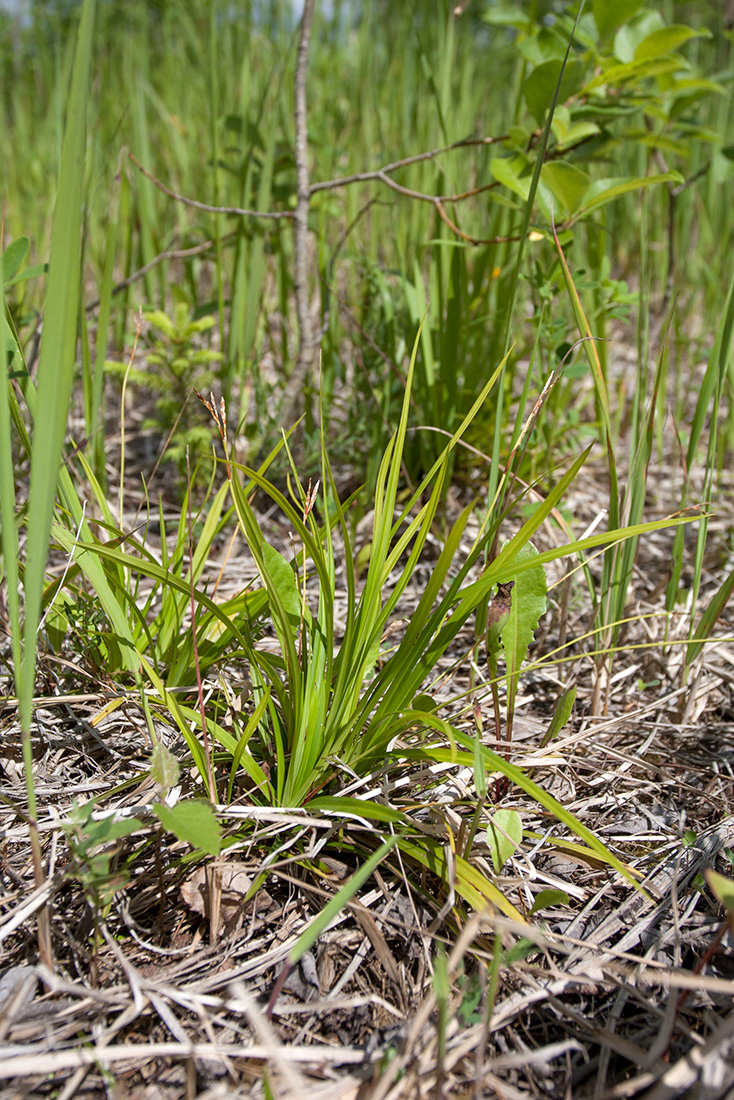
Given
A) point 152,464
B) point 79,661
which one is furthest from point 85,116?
point 152,464

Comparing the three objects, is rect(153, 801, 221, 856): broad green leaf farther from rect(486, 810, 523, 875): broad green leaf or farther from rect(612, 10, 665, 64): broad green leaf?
rect(612, 10, 665, 64): broad green leaf

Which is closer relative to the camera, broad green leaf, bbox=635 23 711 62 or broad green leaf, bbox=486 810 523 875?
broad green leaf, bbox=486 810 523 875

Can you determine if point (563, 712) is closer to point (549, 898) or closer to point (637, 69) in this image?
point (549, 898)

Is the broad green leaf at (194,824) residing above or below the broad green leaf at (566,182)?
below

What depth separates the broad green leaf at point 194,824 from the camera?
23.9 inches

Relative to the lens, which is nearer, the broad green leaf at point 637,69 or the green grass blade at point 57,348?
the green grass blade at point 57,348

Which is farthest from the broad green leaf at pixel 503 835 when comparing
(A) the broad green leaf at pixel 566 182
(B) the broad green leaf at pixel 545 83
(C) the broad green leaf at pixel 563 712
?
(B) the broad green leaf at pixel 545 83

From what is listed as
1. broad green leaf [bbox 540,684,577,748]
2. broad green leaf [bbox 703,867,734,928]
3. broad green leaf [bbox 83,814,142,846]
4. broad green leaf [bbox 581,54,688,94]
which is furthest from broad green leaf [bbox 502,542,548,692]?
broad green leaf [bbox 581,54,688,94]

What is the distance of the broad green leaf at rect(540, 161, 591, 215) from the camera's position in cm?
102

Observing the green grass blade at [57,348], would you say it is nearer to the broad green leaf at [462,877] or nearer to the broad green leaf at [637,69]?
the broad green leaf at [462,877]

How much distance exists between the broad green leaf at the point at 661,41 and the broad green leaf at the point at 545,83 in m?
0.10

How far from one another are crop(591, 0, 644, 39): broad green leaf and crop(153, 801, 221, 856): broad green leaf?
4.41 feet

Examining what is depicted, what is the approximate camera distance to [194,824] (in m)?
0.62

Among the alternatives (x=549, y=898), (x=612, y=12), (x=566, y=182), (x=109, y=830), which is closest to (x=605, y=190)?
(x=566, y=182)
